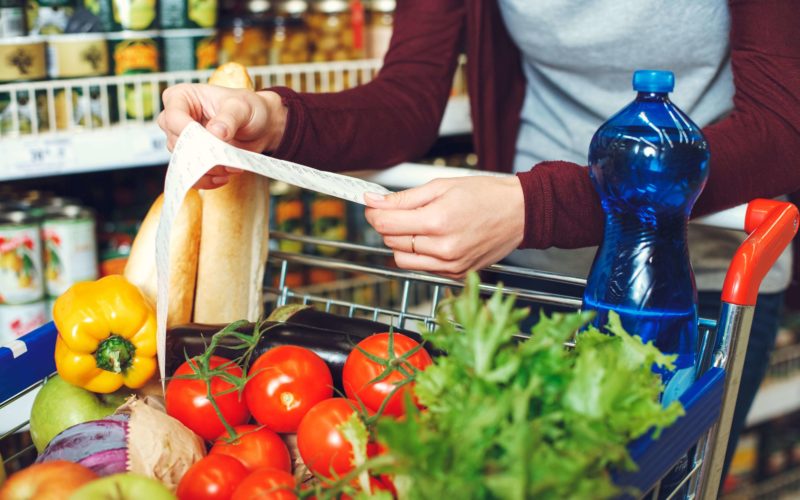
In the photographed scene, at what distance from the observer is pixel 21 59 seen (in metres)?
1.35

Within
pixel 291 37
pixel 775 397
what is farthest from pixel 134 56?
pixel 775 397

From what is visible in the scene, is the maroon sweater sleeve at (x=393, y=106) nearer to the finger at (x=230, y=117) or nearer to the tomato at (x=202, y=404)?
the finger at (x=230, y=117)

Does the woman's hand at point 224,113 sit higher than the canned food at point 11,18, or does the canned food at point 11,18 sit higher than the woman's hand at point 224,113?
the canned food at point 11,18

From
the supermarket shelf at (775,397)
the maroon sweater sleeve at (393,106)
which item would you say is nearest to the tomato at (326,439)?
the maroon sweater sleeve at (393,106)

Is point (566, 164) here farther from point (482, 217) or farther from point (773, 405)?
point (773, 405)

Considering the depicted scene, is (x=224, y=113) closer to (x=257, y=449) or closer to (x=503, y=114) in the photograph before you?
(x=257, y=449)

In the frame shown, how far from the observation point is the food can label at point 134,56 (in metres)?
1.44

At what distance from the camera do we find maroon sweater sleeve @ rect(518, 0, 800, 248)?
2.86 ft

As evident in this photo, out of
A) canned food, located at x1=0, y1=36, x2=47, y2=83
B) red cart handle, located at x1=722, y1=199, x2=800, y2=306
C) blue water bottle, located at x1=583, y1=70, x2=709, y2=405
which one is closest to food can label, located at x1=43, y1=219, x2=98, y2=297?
canned food, located at x1=0, y1=36, x2=47, y2=83

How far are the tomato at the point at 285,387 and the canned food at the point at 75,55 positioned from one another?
0.79 meters

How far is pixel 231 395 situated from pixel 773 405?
1.71 m

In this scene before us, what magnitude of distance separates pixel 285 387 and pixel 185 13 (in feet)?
2.95

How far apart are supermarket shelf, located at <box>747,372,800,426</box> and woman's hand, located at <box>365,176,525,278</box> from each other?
4.95ft

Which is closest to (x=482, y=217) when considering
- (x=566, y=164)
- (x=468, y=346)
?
(x=566, y=164)
